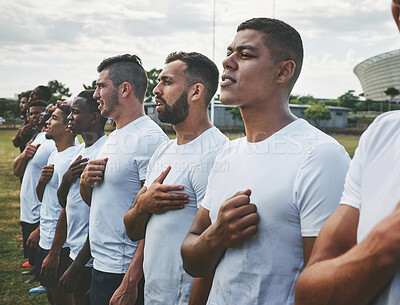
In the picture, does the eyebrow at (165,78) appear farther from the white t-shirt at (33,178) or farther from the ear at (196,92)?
the white t-shirt at (33,178)

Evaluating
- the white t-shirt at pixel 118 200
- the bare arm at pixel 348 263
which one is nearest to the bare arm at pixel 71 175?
the white t-shirt at pixel 118 200

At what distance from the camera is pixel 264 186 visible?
1.78 meters

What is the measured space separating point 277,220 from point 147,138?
188 centimetres

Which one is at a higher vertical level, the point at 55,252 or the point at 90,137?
the point at 90,137

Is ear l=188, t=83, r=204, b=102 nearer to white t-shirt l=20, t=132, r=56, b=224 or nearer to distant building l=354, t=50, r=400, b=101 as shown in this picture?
white t-shirt l=20, t=132, r=56, b=224

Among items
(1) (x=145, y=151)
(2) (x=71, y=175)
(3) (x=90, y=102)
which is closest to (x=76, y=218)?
(2) (x=71, y=175)

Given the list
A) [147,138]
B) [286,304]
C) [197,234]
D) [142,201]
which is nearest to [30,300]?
[147,138]

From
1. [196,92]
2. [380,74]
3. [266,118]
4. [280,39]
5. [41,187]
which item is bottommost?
[41,187]

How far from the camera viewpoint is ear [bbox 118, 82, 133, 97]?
3779 mm

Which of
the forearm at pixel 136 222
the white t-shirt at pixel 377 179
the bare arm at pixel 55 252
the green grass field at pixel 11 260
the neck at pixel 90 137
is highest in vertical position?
the white t-shirt at pixel 377 179

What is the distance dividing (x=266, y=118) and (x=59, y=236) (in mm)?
3267

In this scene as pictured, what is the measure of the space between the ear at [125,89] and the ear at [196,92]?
993 millimetres

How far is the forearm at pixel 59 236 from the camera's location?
14.9ft

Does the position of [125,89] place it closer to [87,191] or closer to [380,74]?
[87,191]
